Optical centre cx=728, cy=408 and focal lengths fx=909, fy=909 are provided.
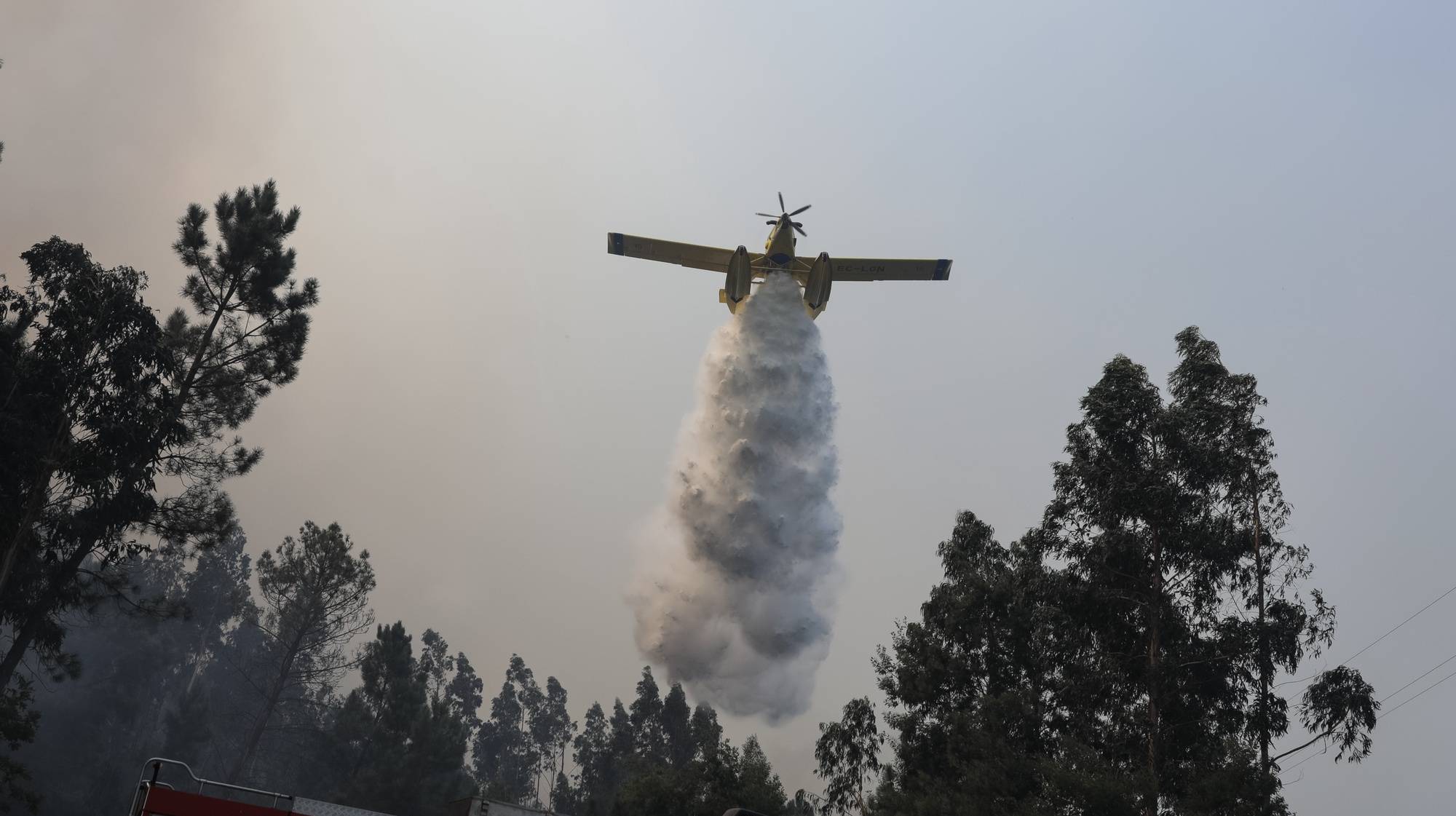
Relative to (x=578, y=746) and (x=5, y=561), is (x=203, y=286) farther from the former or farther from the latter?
(x=578, y=746)

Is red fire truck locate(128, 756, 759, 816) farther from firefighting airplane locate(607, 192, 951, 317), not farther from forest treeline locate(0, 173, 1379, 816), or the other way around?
firefighting airplane locate(607, 192, 951, 317)

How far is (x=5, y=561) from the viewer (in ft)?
71.8

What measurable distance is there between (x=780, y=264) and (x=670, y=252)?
5107 millimetres

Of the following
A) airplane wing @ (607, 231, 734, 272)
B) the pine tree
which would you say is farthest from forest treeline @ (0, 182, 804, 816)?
airplane wing @ (607, 231, 734, 272)

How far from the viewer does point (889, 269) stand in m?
42.6

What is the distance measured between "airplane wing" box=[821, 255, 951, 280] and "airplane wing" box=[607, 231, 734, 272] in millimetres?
5568

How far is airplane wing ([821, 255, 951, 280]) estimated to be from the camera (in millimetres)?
42469

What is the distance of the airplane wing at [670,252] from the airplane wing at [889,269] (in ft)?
18.3

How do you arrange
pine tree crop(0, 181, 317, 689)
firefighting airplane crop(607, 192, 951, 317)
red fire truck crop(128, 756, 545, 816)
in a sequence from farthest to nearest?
1. firefighting airplane crop(607, 192, 951, 317)
2. pine tree crop(0, 181, 317, 689)
3. red fire truck crop(128, 756, 545, 816)

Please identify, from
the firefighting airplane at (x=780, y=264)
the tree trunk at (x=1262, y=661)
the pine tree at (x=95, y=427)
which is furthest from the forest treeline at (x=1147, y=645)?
the pine tree at (x=95, y=427)

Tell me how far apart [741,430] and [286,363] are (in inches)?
804

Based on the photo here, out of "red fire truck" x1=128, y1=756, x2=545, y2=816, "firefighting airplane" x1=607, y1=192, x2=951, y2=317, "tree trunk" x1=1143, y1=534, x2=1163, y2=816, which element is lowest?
"red fire truck" x1=128, y1=756, x2=545, y2=816

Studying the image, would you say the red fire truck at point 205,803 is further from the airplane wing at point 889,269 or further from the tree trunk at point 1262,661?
the airplane wing at point 889,269

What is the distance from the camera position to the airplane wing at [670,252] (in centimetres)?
4169
